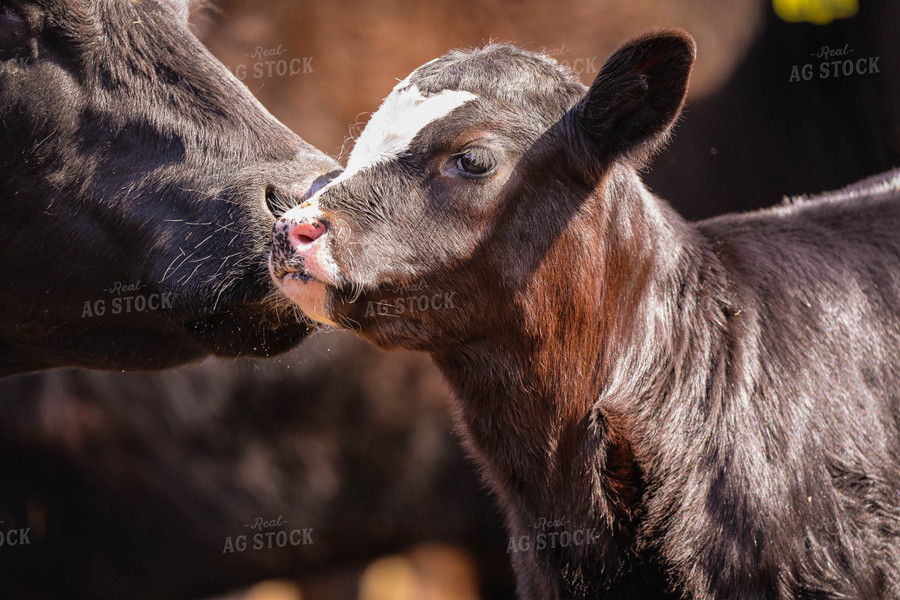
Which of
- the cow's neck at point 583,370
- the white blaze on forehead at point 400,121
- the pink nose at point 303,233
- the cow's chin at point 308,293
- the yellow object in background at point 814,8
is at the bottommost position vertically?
the cow's neck at point 583,370

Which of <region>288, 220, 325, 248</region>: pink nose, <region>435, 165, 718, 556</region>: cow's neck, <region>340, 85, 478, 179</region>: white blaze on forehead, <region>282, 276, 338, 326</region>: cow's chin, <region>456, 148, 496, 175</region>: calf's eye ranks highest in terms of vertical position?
<region>340, 85, 478, 179</region>: white blaze on forehead

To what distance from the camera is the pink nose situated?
8.84 ft

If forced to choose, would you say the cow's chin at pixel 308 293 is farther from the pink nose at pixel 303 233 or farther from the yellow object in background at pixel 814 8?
the yellow object in background at pixel 814 8

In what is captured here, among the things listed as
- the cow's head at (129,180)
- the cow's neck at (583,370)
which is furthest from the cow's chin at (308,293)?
the cow's neck at (583,370)

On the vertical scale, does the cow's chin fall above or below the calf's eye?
below

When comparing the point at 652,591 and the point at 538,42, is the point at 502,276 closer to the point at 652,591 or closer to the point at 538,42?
the point at 652,591

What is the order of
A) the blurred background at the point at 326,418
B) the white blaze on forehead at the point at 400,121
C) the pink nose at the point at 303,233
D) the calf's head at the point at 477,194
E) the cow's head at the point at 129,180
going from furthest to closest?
1. the blurred background at the point at 326,418
2. the cow's head at the point at 129,180
3. the white blaze on forehead at the point at 400,121
4. the calf's head at the point at 477,194
5. the pink nose at the point at 303,233

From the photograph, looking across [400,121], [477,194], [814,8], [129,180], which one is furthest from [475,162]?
[814,8]

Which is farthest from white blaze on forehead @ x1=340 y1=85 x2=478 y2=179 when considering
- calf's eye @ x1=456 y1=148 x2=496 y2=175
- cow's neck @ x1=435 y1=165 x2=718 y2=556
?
cow's neck @ x1=435 y1=165 x2=718 y2=556

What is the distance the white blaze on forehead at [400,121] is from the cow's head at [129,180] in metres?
0.28

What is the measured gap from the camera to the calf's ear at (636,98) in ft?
9.20

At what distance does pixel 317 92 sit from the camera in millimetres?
5359

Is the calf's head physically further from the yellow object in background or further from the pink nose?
the yellow object in background

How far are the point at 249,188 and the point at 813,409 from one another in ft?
6.45
